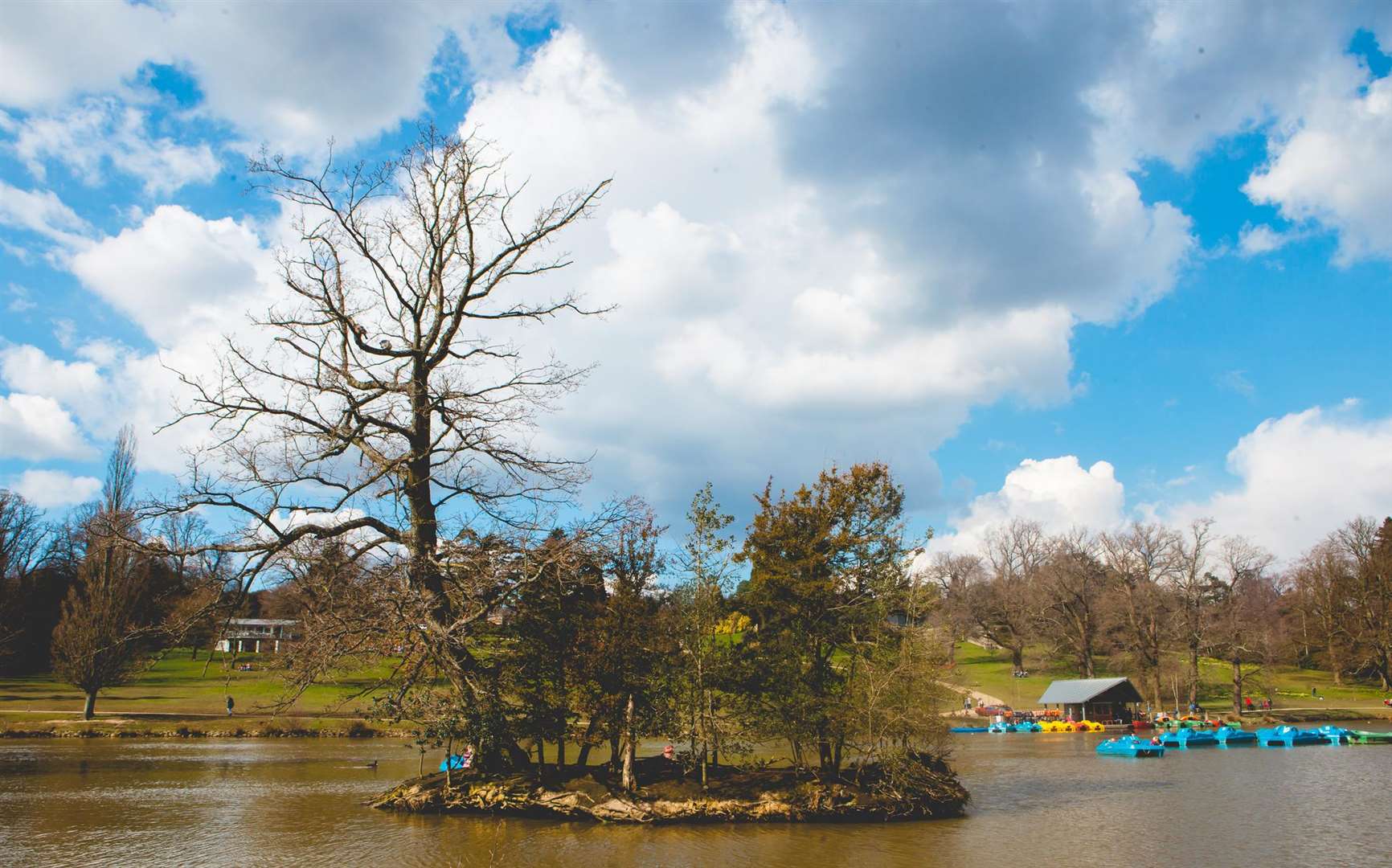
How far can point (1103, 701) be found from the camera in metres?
64.8

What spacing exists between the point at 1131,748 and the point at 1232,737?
1131 centimetres

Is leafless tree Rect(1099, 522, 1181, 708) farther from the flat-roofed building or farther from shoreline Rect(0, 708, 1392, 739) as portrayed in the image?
the flat-roofed building

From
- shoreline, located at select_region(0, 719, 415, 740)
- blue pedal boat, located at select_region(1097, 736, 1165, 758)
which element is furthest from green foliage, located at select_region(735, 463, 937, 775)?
shoreline, located at select_region(0, 719, 415, 740)

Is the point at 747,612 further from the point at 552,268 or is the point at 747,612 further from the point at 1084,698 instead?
the point at 1084,698

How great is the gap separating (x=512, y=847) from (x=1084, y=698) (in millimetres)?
56199

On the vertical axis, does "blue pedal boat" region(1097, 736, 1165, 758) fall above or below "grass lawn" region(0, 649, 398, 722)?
below

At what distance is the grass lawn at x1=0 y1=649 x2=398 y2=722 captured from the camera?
5275 centimetres

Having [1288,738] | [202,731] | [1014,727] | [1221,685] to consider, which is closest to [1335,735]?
[1288,738]

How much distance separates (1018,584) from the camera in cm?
10106

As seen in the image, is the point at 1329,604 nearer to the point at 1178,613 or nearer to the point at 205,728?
the point at 1178,613

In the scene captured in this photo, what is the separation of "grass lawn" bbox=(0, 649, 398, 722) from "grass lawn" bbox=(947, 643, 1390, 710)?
4769cm

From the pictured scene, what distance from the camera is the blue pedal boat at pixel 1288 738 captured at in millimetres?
49406

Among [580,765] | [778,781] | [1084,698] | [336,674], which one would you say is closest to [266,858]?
[336,674]

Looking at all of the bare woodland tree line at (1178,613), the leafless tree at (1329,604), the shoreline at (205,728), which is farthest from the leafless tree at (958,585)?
the shoreline at (205,728)
